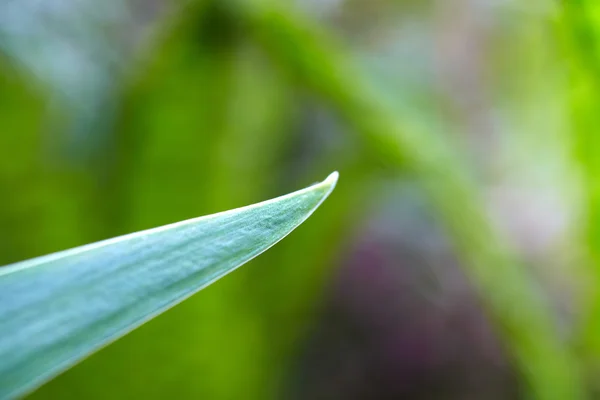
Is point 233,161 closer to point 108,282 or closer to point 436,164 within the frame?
point 436,164

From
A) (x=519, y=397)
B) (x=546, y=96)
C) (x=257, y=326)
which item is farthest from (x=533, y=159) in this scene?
(x=257, y=326)

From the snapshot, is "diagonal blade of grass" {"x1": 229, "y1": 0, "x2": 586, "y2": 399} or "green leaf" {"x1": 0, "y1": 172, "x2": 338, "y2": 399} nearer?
"green leaf" {"x1": 0, "y1": 172, "x2": 338, "y2": 399}

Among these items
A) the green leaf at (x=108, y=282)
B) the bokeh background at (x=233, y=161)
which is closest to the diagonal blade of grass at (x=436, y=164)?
the bokeh background at (x=233, y=161)

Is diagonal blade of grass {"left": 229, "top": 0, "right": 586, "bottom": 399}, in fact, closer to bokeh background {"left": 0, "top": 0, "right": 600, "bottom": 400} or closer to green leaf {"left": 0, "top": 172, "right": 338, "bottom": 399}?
bokeh background {"left": 0, "top": 0, "right": 600, "bottom": 400}

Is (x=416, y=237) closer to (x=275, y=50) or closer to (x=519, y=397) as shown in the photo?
(x=519, y=397)

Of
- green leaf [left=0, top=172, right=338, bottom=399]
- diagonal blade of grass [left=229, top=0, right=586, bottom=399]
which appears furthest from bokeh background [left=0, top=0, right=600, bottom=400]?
green leaf [left=0, top=172, right=338, bottom=399]

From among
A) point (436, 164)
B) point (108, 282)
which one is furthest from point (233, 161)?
point (108, 282)

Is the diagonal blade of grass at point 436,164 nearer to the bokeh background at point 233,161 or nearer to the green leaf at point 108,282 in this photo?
the bokeh background at point 233,161

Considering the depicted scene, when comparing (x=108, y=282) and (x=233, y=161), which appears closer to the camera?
(x=108, y=282)
